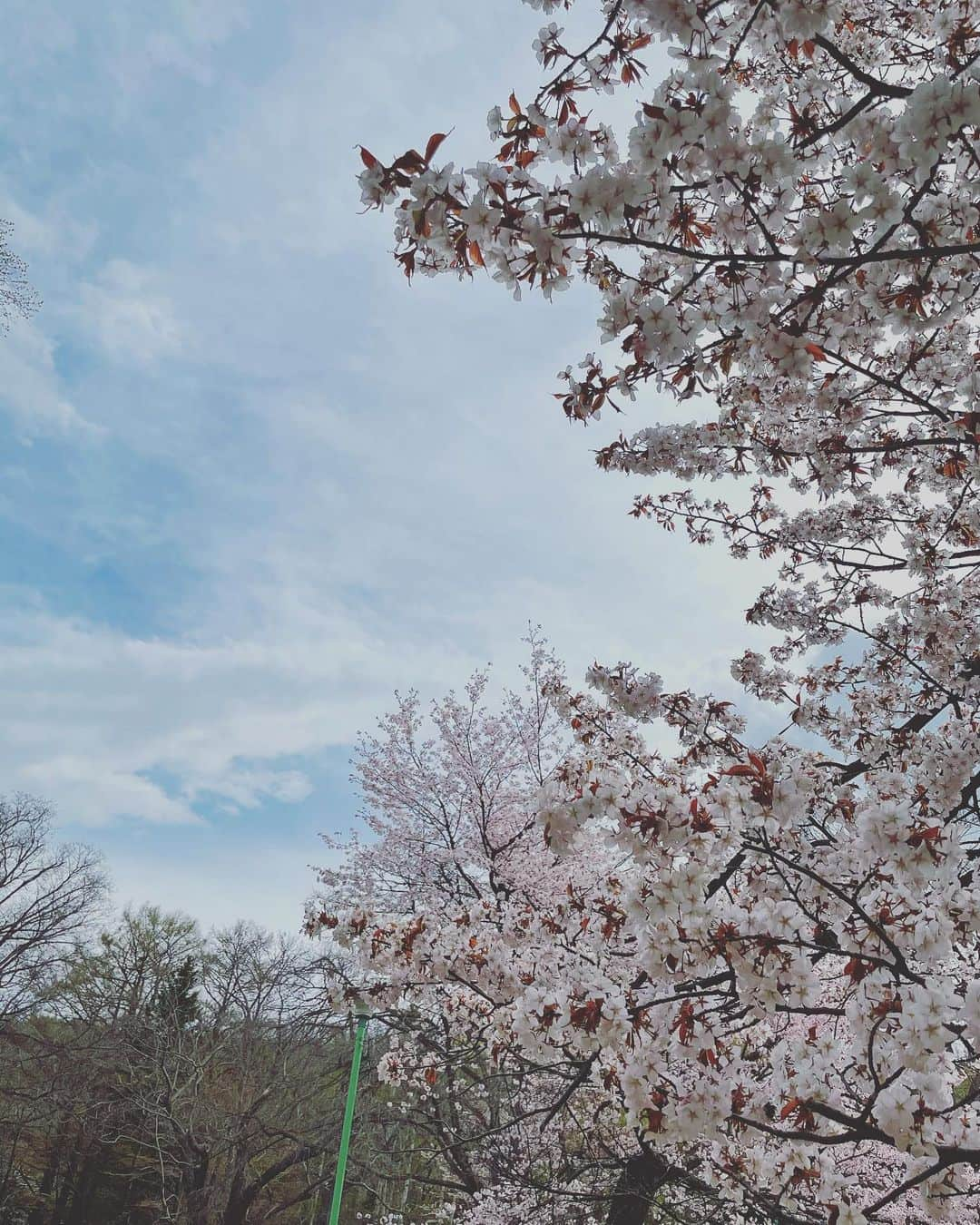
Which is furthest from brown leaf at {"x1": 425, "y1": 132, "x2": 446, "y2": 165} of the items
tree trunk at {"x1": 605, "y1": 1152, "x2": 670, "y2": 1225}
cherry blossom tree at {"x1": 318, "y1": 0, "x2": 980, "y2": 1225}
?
tree trunk at {"x1": 605, "y1": 1152, "x2": 670, "y2": 1225}

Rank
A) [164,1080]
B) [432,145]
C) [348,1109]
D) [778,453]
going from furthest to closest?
[164,1080]
[348,1109]
[778,453]
[432,145]

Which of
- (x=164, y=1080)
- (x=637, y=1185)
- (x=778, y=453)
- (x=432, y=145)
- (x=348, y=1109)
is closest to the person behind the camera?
(x=432, y=145)

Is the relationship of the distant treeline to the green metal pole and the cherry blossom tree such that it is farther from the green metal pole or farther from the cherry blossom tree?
the cherry blossom tree

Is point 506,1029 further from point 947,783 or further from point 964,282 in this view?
point 964,282

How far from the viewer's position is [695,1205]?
24.3 feet

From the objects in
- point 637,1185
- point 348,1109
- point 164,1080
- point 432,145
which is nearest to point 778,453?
point 432,145

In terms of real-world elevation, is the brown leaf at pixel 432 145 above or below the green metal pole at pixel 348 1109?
above

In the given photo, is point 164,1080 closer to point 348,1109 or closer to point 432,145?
point 348,1109

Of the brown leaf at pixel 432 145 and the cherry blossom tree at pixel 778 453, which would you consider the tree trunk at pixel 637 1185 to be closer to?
the cherry blossom tree at pixel 778 453

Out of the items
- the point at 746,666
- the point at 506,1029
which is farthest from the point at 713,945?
the point at 746,666

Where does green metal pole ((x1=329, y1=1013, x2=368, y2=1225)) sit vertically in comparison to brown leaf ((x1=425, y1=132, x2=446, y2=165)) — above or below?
below

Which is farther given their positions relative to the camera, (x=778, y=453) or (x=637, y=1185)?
(x=637, y=1185)

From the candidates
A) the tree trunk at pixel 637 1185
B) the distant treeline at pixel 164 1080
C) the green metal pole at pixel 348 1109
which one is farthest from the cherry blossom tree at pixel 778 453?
the distant treeline at pixel 164 1080

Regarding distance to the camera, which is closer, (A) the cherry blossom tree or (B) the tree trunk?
(A) the cherry blossom tree
